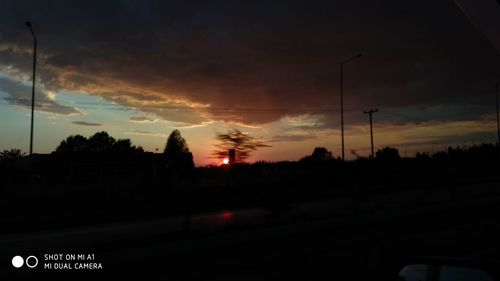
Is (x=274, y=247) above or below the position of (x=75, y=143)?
below

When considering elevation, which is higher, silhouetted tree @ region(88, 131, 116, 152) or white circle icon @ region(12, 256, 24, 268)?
silhouetted tree @ region(88, 131, 116, 152)

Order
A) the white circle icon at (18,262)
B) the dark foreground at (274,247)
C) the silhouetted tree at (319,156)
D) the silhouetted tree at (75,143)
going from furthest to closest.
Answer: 1. the silhouetted tree at (75,143)
2. the silhouetted tree at (319,156)
3. the white circle icon at (18,262)
4. the dark foreground at (274,247)

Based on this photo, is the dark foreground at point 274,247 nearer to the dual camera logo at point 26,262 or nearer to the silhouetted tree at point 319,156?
the dual camera logo at point 26,262

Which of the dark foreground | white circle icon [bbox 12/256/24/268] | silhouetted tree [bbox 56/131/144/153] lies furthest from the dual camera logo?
silhouetted tree [bbox 56/131/144/153]

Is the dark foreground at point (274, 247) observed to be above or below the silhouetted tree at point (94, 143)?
below

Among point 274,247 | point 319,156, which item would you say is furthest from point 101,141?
point 274,247

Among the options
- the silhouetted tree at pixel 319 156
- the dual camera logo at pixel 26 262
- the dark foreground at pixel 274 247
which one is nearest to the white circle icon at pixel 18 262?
the dual camera logo at pixel 26 262

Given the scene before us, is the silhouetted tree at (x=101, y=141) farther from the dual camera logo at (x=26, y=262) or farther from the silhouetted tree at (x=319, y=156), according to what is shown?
the dual camera logo at (x=26, y=262)

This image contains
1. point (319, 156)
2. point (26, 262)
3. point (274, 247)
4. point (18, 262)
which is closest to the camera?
point (18, 262)

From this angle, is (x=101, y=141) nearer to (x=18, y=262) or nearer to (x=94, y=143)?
(x=94, y=143)

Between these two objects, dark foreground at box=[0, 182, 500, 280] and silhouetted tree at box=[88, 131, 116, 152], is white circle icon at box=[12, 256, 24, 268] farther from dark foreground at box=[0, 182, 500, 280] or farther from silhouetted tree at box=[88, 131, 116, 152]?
silhouetted tree at box=[88, 131, 116, 152]

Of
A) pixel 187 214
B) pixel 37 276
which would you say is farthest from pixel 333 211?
pixel 37 276

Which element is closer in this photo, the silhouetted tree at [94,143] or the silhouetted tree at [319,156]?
the silhouetted tree at [319,156]

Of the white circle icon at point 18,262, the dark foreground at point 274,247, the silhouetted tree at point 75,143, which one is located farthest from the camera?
the silhouetted tree at point 75,143
